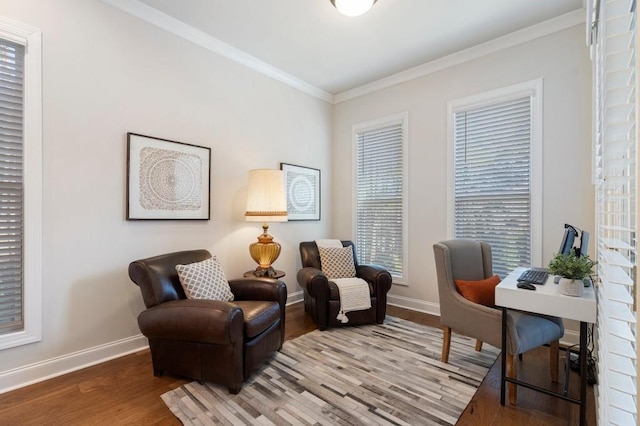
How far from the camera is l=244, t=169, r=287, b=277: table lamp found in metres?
3.05

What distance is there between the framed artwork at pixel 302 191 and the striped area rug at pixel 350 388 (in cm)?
173

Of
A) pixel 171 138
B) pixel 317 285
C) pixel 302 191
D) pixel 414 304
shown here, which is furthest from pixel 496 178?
pixel 171 138

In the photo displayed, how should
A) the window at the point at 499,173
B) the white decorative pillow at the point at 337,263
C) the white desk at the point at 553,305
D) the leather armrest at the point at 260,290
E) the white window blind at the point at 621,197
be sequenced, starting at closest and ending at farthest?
the white window blind at the point at 621,197, the white desk at the point at 553,305, the leather armrest at the point at 260,290, the window at the point at 499,173, the white decorative pillow at the point at 337,263

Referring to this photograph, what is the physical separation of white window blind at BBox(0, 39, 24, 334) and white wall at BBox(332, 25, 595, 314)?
134 inches

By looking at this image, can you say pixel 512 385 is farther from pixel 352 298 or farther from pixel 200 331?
pixel 200 331

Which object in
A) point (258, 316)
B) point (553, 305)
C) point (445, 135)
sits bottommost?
point (258, 316)

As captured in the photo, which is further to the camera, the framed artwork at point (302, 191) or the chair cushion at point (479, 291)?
the framed artwork at point (302, 191)

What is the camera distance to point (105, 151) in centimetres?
245

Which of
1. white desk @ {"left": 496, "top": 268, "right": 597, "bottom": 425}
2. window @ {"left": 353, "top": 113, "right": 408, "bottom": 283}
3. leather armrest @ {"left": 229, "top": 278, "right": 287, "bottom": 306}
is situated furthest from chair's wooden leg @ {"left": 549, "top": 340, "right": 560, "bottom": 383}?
leather armrest @ {"left": 229, "top": 278, "right": 287, "bottom": 306}

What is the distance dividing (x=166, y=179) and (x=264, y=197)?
91cm

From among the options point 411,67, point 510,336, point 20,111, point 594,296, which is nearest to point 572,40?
A: point 411,67

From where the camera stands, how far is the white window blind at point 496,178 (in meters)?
3.01

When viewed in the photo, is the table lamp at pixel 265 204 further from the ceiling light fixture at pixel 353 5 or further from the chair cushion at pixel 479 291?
the chair cushion at pixel 479 291

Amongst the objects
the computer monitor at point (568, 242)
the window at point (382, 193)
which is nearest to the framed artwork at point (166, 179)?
the window at point (382, 193)
